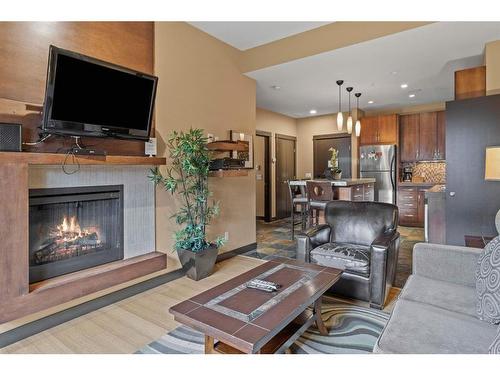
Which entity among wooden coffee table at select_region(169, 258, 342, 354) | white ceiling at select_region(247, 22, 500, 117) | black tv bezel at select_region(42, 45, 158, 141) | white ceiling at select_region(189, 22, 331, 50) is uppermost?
white ceiling at select_region(189, 22, 331, 50)

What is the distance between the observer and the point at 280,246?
4695 mm

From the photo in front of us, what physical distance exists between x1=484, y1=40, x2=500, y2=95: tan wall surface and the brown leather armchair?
1926 mm

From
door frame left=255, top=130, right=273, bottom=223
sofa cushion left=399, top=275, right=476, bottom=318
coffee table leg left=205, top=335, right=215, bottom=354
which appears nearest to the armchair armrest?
sofa cushion left=399, top=275, right=476, bottom=318

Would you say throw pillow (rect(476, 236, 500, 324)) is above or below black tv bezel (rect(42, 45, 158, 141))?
below

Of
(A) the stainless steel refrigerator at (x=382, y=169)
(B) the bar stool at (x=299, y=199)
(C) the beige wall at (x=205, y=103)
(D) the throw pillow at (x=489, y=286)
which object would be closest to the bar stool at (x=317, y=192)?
(B) the bar stool at (x=299, y=199)

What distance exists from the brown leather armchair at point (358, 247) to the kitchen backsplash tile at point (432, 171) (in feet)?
13.8

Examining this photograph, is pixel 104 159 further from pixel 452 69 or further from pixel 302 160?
pixel 302 160

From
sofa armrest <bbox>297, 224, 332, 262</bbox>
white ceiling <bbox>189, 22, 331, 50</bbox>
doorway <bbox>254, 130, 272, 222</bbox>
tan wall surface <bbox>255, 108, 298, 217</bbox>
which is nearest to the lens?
sofa armrest <bbox>297, 224, 332, 262</bbox>

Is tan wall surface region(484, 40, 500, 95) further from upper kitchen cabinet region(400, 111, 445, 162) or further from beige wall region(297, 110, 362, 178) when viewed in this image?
beige wall region(297, 110, 362, 178)

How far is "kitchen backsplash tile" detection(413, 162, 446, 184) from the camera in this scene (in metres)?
6.33

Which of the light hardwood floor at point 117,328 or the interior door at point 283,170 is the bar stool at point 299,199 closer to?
the interior door at point 283,170

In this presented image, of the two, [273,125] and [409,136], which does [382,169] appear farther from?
[273,125]

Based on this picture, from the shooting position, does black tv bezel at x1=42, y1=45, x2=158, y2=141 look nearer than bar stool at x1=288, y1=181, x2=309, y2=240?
Yes

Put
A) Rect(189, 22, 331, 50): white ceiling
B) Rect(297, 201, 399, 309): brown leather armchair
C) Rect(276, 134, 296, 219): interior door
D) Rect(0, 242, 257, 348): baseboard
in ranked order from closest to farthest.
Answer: Rect(0, 242, 257, 348): baseboard, Rect(297, 201, 399, 309): brown leather armchair, Rect(189, 22, 331, 50): white ceiling, Rect(276, 134, 296, 219): interior door
